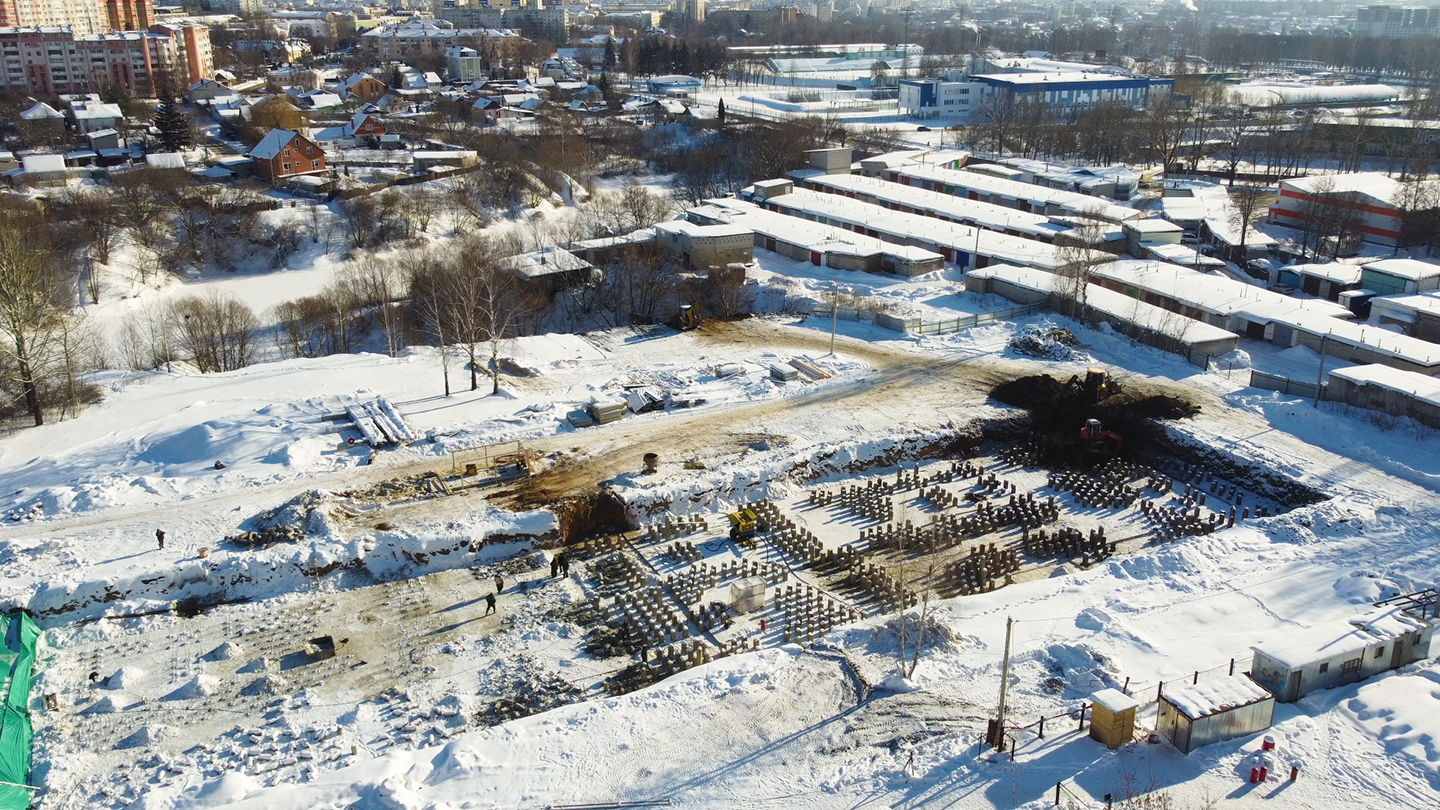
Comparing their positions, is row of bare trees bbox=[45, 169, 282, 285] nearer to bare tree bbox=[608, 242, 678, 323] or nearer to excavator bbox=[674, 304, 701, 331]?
bare tree bbox=[608, 242, 678, 323]

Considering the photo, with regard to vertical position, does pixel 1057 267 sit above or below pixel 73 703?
above

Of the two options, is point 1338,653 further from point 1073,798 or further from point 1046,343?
point 1046,343

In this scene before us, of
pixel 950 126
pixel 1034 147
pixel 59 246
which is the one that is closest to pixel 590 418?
pixel 59 246

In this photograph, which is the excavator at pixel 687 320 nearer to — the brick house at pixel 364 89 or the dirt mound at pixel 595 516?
the dirt mound at pixel 595 516

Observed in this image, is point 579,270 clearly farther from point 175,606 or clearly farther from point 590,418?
point 175,606

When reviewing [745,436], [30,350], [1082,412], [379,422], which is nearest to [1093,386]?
[1082,412]

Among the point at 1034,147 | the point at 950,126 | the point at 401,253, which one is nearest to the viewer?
the point at 401,253
